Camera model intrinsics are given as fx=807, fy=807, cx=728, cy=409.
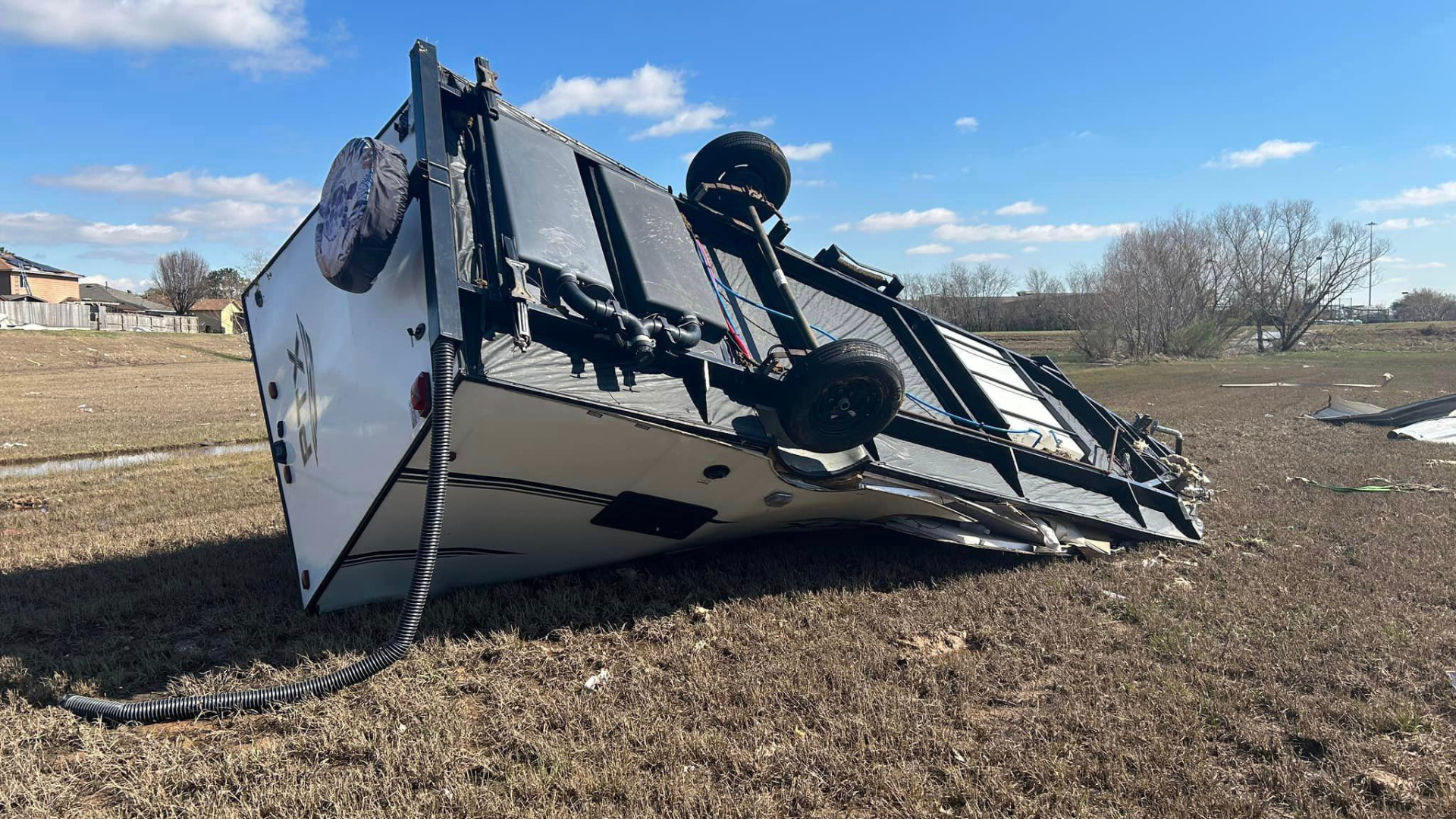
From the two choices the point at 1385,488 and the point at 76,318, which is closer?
the point at 1385,488

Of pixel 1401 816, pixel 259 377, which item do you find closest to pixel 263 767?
pixel 259 377

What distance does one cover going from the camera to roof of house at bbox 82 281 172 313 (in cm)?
7004

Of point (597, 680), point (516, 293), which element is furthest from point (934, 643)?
point (516, 293)

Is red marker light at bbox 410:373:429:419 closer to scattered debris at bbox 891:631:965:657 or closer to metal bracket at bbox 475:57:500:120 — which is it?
metal bracket at bbox 475:57:500:120

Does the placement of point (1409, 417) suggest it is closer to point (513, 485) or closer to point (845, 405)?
point (845, 405)

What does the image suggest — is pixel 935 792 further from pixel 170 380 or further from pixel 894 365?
pixel 170 380

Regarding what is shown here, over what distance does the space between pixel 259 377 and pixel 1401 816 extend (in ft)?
18.0

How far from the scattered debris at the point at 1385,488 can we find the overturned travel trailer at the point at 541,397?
3.27 m

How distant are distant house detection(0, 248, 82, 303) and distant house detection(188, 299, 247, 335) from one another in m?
8.71

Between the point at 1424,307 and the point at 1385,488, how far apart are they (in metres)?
94.2

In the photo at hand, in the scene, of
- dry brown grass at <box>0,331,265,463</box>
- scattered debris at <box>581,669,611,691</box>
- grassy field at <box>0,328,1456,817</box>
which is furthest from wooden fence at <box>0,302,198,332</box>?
scattered debris at <box>581,669,611,691</box>

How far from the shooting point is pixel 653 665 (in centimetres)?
347

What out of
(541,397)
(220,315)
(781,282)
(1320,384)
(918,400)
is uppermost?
(220,315)

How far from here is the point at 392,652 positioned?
307cm
